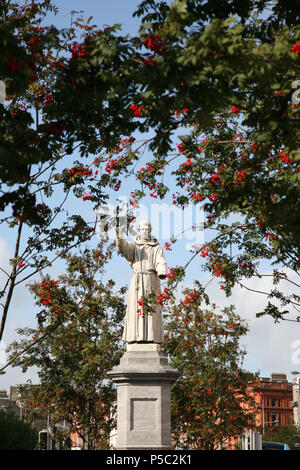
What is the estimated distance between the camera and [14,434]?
20359mm

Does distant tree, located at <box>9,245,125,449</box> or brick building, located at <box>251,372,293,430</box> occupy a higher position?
brick building, located at <box>251,372,293,430</box>

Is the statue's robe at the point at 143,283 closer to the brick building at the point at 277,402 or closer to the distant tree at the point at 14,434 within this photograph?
the distant tree at the point at 14,434

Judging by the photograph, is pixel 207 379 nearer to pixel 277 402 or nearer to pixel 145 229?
pixel 145 229

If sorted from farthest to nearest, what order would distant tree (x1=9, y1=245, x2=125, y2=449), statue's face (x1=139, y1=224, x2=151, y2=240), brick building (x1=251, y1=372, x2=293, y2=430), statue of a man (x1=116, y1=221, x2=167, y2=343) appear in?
brick building (x1=251, y1=372, x2=293, y2=430), distant tree (x1=9, y1=245, x2=125, y2=449), statue's face (x1=139, y1=224, x2=151, y2=240), statue of a man (x1=116, y1=221, x2=167, y2=343)

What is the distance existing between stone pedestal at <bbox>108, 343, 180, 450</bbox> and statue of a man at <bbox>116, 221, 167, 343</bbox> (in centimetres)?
55

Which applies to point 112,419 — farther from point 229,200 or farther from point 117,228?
point 229,200

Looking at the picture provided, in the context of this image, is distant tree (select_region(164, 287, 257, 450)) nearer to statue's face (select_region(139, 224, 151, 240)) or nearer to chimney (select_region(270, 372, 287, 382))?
statue's face (select_region(139, 224, 151, 240))

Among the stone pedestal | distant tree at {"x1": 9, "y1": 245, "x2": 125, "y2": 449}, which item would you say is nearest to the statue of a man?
the stone pedestal

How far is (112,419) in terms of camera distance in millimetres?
19344

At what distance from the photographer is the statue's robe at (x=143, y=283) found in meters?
12.6

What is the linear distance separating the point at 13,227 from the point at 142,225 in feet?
9.45

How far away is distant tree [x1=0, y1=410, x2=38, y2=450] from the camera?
64.7 ft

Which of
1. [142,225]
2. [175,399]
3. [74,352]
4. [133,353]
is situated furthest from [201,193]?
[175,399]

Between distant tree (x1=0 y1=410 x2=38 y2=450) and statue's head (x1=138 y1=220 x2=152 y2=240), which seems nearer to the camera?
statue's head (x1=138 y1=220 x2=152 y2=240)
